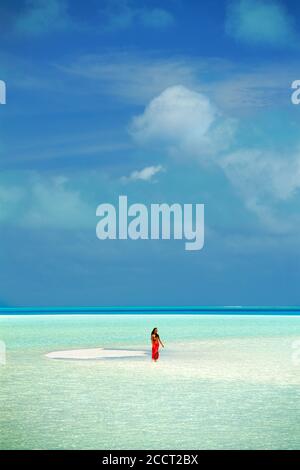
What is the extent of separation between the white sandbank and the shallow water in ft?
1.80

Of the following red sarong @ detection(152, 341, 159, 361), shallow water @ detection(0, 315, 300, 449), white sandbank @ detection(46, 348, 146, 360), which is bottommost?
shallow water @ detection(0, 315, 300, 449)

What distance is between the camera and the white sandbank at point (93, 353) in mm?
16422

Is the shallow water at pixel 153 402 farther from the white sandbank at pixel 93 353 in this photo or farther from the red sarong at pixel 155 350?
the white sandbank at pixel 93 353

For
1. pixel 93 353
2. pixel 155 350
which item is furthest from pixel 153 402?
pixel 93 353

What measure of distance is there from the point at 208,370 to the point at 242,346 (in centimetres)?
634

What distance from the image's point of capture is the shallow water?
25.3 ft

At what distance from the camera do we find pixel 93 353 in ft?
56.7

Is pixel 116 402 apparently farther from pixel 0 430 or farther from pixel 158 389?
pixel 0 430
